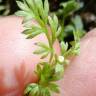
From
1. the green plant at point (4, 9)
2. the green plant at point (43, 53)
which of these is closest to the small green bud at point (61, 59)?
the green plant at point (43, 53)

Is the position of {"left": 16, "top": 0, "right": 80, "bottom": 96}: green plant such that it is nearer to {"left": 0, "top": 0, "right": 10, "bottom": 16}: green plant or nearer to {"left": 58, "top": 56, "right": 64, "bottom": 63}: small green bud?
{"left": 58, "top": 56, "right": 64, "bottom": 63}: small green bud

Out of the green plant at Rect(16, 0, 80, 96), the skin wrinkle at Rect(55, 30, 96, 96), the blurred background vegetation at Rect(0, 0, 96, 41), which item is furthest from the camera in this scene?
the blurred background vegetation at Rect(0, 0, 96, 41)

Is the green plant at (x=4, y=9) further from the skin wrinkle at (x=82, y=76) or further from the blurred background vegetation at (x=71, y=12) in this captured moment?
the skin wrinkle at (x=82, y=76)

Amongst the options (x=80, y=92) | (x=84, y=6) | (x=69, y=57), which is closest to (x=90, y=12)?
(x=84, y=6)

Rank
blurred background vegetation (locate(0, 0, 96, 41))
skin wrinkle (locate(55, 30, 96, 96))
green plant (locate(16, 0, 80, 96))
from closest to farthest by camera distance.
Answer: green plant (locate(16, 0, 80, 96)) → skin wrinkle (locate(55, 30, 96, 96)) → blurred background vegetation (locate(0, 0, 96, 41))

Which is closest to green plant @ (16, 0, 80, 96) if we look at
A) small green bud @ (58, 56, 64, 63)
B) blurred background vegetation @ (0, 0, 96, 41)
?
small green bud @ (58, 56, 64, 63)

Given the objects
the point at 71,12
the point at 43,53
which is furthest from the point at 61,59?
the point at 71,12

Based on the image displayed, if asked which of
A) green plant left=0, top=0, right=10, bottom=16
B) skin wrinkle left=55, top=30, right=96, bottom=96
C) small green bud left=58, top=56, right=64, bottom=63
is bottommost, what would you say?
skin wrinkle left=55, top=30, right=96, bottom=96
